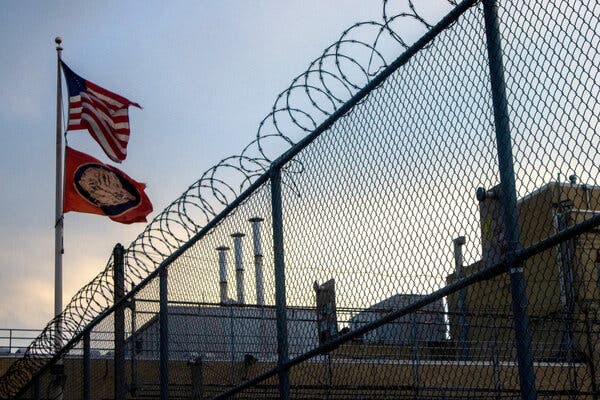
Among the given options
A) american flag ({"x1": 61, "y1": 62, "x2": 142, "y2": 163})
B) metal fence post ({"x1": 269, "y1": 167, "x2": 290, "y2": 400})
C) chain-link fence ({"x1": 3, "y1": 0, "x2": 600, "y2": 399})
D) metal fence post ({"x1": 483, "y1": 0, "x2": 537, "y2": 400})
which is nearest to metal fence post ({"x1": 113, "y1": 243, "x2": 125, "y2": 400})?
chain-link fence ({"x1": 3, "y1": 0, "x2": 600, "y2": 399})

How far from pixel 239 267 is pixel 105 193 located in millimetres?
8980

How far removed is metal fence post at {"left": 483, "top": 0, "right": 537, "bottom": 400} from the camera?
4.23 meters

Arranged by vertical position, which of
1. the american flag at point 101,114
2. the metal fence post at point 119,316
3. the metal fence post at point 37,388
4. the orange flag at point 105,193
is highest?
the american flag at point 101,114

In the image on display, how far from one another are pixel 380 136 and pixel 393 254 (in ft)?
2.20

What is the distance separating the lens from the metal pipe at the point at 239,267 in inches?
306

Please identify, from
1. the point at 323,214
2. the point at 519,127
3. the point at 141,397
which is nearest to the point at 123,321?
the point at 141,397

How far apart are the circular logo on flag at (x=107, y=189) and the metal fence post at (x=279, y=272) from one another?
→ 10.1 metres

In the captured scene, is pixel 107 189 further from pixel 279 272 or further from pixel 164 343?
pixel 279 272

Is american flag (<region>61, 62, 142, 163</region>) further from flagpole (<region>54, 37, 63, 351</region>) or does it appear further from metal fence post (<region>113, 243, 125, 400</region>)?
metal fence post (<region>113, 243, 125, 400</region>)

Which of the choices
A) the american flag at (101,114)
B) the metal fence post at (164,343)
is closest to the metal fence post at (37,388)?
the metal fence post at (164,343)

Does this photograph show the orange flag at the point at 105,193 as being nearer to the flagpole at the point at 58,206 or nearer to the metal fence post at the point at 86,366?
the flagpole at the point at 58,206

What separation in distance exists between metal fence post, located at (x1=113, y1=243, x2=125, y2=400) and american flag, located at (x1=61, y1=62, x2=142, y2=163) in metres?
8.09

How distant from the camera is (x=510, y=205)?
4.36 m

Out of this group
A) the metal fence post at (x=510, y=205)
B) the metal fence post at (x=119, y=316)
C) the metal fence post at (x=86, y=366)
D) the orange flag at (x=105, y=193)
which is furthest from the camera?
the orange flag at (x=105, y=193)
